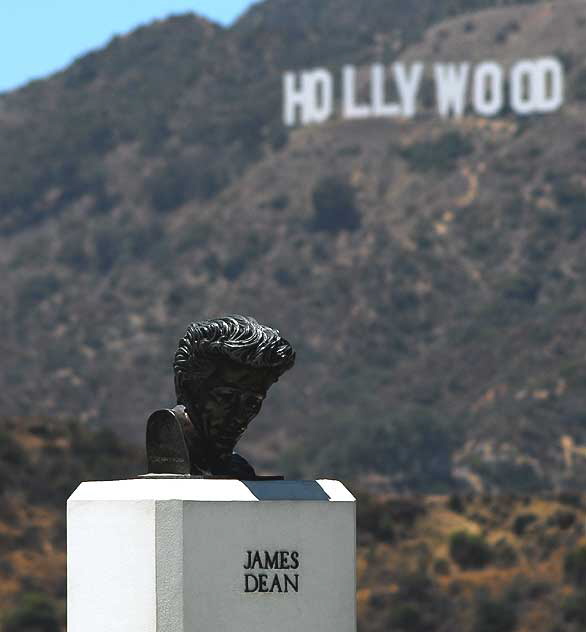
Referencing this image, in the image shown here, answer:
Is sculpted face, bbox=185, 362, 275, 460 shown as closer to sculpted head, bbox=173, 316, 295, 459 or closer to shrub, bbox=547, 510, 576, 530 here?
sculpted head, bbox=173, 316, 295, 459

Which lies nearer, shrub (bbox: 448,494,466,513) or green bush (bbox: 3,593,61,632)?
green bush (bbox: 3,593,61,632)

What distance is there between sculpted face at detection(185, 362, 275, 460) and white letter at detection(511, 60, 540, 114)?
163 metres

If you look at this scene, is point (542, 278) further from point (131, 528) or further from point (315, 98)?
point (131, 528)

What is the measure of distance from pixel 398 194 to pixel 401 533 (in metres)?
108

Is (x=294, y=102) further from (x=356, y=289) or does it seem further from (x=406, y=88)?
(x=356, y=289)

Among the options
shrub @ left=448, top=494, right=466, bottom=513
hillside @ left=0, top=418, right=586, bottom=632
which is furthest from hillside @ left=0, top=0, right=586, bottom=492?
hillside @ left=0, top=418, right=586, bottom=632

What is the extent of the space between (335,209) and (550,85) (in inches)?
1101

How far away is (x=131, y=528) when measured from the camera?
695cm

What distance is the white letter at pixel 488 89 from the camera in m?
172

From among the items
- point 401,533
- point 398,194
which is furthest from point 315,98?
point 401,533

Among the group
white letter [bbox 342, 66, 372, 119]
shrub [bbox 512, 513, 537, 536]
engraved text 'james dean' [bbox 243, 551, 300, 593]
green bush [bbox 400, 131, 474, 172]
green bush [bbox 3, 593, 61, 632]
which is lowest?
green bush [bbox 3, 593, 61, 632]

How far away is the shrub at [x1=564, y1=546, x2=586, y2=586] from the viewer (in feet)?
219

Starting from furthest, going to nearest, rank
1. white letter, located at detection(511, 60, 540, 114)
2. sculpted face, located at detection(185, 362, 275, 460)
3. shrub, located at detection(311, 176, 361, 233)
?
shrub, located at detection(311, 176, 361, 233) → white letter, located at detection(511, 60, 540, 114) → sculpted face, located at detection(185, 362, 275, 460)

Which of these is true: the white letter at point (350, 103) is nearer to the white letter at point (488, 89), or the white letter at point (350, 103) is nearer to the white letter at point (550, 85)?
the white letter at point (488, 89)
